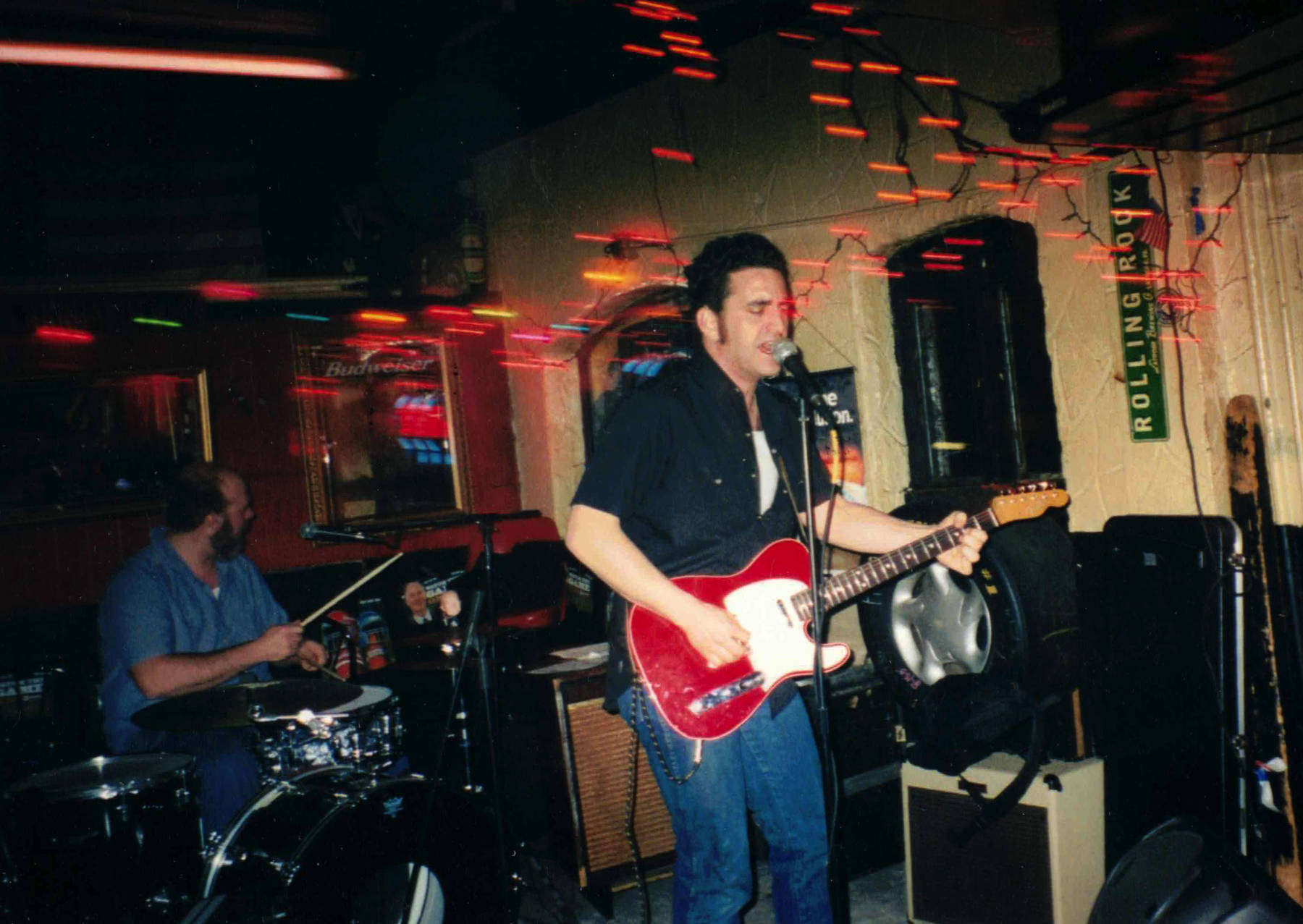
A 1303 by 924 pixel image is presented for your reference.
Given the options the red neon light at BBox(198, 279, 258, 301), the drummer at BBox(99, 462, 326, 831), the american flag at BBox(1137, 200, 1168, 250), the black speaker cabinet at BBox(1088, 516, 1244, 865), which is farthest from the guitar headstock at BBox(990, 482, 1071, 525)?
the red neon light at BBox(198, 279, 258, 301)

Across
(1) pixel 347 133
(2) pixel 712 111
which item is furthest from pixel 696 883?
(1) pixel 347 133

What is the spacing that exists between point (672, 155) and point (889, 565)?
359 centimetres

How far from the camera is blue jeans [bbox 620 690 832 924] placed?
233cm

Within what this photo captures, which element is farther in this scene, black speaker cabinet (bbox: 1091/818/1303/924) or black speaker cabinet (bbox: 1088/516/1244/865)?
black speaker cabinet (bbox: 1088/516/1244/865)

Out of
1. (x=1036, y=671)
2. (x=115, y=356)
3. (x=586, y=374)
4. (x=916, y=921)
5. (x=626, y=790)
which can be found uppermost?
(x=115, y=356)

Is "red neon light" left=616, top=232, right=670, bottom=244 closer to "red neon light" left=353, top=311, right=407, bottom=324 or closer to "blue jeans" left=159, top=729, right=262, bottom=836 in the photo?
"red neon light" left=353, top=311, right=407, bottom=324

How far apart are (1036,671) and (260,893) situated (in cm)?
256

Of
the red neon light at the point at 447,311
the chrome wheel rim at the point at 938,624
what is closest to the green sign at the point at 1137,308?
the chrome wheel rim at the point at 938,624

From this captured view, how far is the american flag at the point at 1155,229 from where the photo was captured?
3176mm

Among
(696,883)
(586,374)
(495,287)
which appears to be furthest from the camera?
(495,287)

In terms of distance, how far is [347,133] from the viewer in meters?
7.59

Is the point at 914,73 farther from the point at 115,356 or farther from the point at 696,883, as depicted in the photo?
the point at 115,356

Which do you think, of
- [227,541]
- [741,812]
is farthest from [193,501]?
[741,812]

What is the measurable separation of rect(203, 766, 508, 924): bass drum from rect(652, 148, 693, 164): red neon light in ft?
12.4
